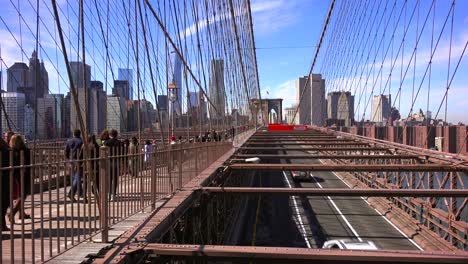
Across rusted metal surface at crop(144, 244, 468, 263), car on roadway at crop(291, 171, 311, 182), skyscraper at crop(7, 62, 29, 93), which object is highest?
skyscraper at crop(7, 62, 29, 93)

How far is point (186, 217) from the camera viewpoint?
284 inches

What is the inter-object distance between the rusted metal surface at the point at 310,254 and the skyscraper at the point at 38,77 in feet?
21.7

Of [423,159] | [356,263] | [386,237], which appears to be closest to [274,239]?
[386,237]

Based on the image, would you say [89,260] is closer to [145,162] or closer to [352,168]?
[145,162]

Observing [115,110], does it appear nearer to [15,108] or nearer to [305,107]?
[15,108]

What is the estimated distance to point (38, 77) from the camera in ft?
34.4

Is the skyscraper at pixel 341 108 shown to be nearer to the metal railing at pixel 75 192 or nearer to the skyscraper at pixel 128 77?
the skyscraper at pixel 128 77

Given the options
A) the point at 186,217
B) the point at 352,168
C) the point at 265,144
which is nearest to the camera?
the point at 186,217

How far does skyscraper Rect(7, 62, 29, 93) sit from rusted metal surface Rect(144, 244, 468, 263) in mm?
7234

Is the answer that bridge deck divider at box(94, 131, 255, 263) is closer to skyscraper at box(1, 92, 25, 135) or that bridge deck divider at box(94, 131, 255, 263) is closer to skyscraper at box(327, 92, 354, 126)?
skyscraper at box(1, 92, 25, 135)

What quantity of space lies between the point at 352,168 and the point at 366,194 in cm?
438

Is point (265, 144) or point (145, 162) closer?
point (145, 162)

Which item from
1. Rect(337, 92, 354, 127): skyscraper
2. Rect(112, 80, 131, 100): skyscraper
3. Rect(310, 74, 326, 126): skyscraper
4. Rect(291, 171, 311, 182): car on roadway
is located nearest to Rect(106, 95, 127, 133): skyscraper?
Rect(112, 80, 131, 100): skyscraper

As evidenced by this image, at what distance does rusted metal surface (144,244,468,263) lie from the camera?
399 cm
